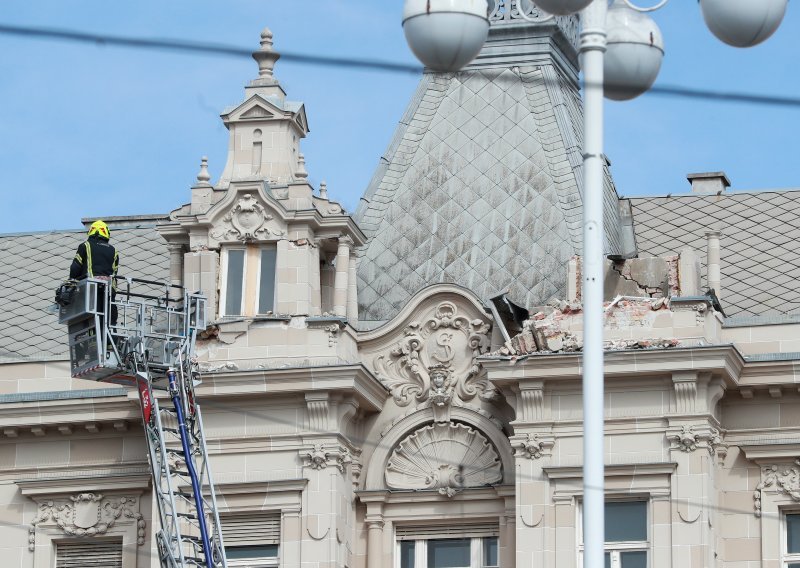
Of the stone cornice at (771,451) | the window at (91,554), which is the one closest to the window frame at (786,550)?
the stone cornice at (771,451)

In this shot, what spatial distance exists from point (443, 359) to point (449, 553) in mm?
2721

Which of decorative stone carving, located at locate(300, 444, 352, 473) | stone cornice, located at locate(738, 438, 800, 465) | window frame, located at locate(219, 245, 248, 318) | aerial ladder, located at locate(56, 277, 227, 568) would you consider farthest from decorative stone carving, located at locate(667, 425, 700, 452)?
window frame, located at locate(219, 245, 248, 318)

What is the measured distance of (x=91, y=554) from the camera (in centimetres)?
3531

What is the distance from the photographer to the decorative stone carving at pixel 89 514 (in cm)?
3512

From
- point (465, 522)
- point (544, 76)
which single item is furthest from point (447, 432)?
point (544, 76)

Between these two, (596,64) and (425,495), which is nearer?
(596,64)

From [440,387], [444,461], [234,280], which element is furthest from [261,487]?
[234,280]

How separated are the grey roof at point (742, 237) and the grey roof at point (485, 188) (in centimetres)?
71

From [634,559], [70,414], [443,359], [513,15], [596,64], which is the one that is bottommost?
[634,559]

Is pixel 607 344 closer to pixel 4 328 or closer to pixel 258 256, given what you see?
pixel 258 256

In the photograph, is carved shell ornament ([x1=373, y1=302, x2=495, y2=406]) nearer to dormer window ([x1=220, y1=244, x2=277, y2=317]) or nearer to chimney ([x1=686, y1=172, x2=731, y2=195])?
dormer window ([x1=220, y1=244, x2=277, y2=317])

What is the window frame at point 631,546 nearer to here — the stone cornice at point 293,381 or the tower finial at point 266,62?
the stone cornice at point 293,381

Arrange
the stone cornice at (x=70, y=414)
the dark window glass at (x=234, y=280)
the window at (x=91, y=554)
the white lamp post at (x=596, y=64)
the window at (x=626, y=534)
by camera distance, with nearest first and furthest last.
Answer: the white lamp post at (x=596, y=64) → the window at (x=626, y=534) → the stone cornice at (x=70, y=414) → the dark window glass at (x=234, y=280) → the window at (x=91, y=554)

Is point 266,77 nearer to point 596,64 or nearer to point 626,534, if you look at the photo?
point 626,534
